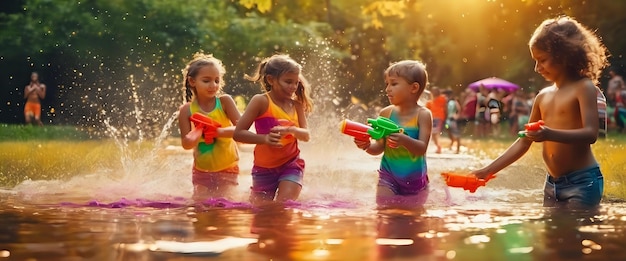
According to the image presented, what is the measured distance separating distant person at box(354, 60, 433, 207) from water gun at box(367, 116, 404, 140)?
6 cm

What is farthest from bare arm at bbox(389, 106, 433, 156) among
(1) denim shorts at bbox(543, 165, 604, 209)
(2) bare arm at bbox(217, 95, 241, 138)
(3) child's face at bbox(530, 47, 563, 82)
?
(2) bare arm at bbox(217, 95, 241, 138)

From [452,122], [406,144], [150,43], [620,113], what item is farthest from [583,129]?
[150,43]

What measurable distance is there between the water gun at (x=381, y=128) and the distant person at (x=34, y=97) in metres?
20.0

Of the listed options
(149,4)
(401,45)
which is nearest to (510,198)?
(149,4)

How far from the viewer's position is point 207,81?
26.2 feet

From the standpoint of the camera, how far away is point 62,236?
473 centimetres

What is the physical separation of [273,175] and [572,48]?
7.78ft

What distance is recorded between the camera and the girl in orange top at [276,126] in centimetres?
723

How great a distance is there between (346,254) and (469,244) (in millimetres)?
624

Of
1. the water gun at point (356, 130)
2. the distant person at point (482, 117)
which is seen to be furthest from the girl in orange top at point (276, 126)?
the distant person at point (482, 117)

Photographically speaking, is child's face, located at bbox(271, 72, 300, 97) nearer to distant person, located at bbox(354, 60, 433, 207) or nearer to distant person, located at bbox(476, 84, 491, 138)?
distant person, located at bbox(354, 60, 433, 207)

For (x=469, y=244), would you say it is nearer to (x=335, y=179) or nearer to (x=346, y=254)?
(x=346, y=254)

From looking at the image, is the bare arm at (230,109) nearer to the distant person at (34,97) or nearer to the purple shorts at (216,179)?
the purple shorts at (216,179)

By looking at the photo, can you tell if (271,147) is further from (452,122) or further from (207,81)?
(452,122)
